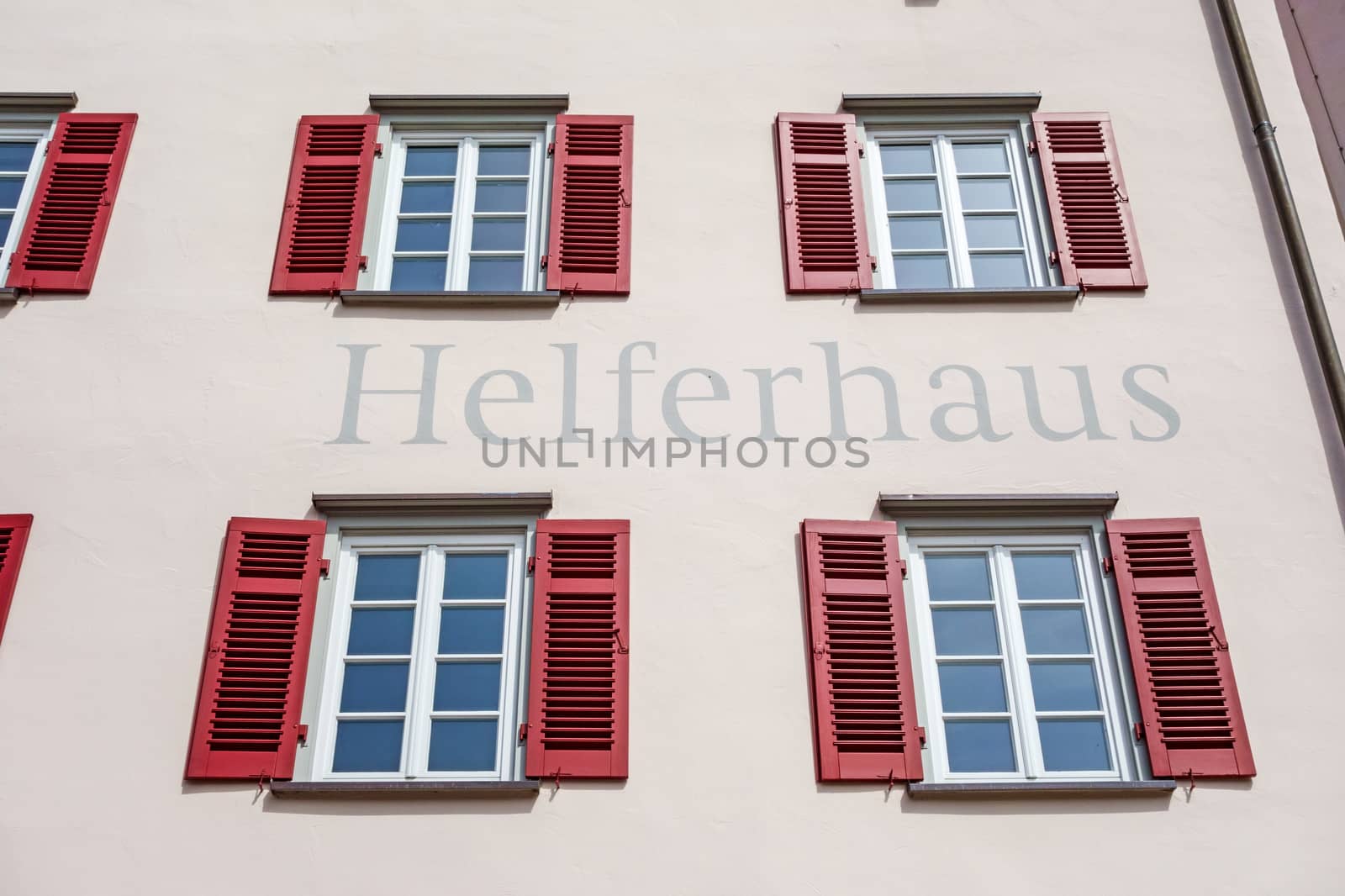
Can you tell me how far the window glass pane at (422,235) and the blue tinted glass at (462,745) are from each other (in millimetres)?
3002

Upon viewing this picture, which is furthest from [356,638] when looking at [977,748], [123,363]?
[977,748]

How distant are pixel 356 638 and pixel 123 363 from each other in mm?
2114

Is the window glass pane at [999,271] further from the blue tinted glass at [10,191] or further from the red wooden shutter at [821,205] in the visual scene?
the blue tinted glass at [10,191]

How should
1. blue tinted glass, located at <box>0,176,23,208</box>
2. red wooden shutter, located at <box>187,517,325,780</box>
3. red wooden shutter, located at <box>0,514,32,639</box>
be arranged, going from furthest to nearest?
blue tinted glass, located at <box>0,176,23,208</box>, red wooden shutter, located at <box>0,514,32,639</box>, red wooden shutter, located at <box>187,517,325,780</box>

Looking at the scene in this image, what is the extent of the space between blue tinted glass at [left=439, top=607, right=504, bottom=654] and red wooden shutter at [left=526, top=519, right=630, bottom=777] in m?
0.23

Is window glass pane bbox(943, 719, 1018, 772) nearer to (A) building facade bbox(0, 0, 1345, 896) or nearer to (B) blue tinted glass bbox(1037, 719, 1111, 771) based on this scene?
(A) building facade bbox(0, 0, 1345, 896)

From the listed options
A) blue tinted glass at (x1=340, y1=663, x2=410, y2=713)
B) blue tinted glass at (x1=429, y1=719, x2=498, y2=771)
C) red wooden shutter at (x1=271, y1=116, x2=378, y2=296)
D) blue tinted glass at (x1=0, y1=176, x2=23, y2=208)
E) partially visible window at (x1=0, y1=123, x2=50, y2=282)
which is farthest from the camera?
blue tinted glass at (x1=0, y1=176, x2=23, y2=208)

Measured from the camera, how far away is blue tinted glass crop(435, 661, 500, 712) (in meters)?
7.07

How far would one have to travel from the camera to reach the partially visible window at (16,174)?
8.73m

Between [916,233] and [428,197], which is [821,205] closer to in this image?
[916,233]

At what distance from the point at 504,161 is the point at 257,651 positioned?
11.8 ft

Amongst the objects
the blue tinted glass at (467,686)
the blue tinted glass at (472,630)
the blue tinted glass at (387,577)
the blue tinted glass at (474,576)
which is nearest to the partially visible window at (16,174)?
the blue tinted glass at (387,577)

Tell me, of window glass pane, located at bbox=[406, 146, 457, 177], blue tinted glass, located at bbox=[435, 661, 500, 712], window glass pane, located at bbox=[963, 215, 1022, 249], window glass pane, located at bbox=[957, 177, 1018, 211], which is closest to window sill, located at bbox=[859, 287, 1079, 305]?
window glass pane, located at bbox=[963, 215, 1022, 249]

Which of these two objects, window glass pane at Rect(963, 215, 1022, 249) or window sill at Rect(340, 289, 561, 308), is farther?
window glass pane at Rect(963, 215, 1022, 249)
